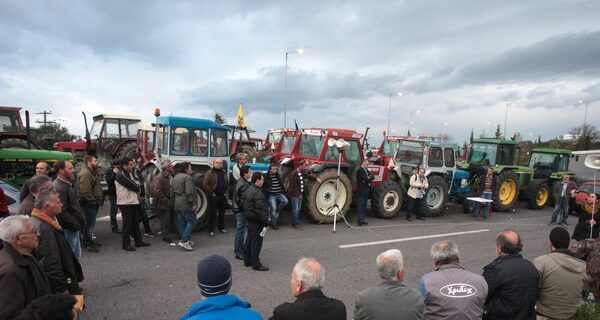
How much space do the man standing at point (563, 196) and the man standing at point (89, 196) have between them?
11.5 m

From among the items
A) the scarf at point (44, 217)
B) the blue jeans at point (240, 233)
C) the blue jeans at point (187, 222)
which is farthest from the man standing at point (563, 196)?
the scarf at point (44, 217)

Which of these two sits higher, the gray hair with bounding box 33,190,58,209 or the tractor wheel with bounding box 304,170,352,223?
the gray hair with bounding box 33,190,58,209

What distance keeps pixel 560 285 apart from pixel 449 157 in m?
8.14

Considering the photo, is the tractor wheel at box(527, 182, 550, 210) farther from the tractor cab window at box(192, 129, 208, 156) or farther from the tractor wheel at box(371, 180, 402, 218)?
the tractor cab window at box(192, 129, 208, 156)

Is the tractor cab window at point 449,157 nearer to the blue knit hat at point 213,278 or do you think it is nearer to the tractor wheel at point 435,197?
the tractor wheel at point 435,197

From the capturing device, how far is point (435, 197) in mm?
10891

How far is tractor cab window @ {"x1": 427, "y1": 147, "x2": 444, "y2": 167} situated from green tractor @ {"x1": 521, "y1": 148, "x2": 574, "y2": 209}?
4.60 meters

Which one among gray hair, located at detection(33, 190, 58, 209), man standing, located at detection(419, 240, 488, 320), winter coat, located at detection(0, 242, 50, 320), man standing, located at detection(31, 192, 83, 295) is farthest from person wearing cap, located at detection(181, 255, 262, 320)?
gray hair, located at detection(33, 190, 58, 209)

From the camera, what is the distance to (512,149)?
41.9ft

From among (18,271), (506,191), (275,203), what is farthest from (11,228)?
(506,191)

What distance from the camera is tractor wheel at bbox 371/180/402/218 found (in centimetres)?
985

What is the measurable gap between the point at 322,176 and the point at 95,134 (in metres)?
10.1

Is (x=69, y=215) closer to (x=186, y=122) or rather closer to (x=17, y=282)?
(x=17, y=282)

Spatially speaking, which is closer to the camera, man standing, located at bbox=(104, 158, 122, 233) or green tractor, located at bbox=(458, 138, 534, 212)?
man standing, located at bbox=(104, 158, 122, 233)
